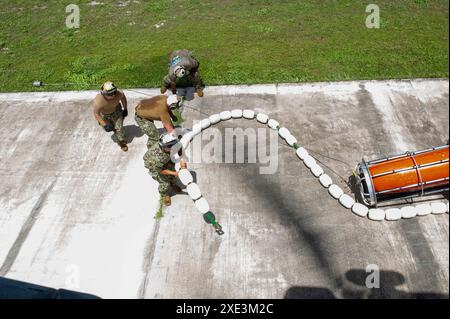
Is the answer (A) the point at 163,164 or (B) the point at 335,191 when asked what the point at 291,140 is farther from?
(A) the point at 163,164

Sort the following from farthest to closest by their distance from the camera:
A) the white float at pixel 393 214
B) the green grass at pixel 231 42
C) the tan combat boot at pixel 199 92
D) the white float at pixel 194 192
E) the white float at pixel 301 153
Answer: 1. the green grass at pixel 231 42
2. the tan combat boot at pixel 199 92
3. the white float at pixel 301 153
4. the white float at pixel 194 192
5. the white float at pixel 393 214

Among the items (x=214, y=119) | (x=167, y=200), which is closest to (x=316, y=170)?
(x=214, y=119)

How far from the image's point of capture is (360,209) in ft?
23.0

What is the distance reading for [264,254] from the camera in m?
6.71

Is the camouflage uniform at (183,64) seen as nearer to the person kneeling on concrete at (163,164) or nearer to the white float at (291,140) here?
the person kneeling on concrete at (163,164)

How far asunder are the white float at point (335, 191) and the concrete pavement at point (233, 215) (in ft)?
0.73

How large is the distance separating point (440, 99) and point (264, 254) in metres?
6.95

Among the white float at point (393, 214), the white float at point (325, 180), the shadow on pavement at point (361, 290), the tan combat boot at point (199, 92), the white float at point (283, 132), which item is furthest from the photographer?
the tan combat boot at point (199, 92)

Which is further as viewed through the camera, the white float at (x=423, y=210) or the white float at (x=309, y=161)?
the white float at (x=309, y=161)

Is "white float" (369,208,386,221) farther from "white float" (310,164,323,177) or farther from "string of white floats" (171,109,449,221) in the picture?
"white float" (310,164,323,177)

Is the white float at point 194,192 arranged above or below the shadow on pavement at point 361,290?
above

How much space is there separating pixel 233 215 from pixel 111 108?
3956 mm

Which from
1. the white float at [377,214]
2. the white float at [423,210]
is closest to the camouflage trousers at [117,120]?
the white float at [377,214]

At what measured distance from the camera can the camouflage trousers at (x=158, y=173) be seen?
679cm
